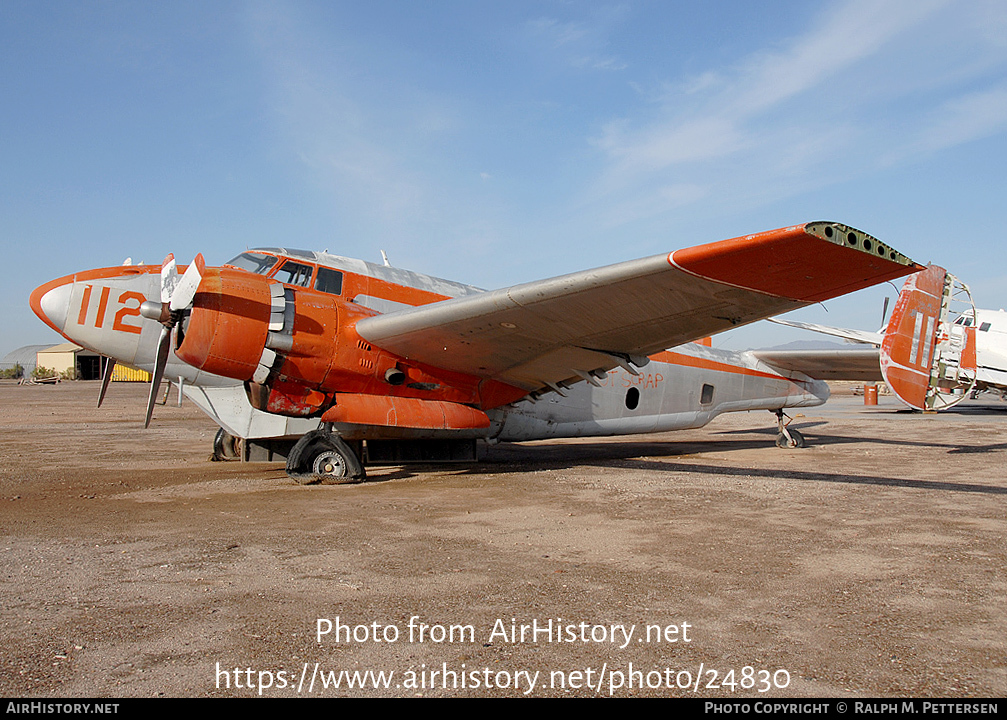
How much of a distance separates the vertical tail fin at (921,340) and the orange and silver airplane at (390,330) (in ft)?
17.2

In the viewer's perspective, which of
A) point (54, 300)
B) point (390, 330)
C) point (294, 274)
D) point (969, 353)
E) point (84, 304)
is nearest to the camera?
point (390, 330)

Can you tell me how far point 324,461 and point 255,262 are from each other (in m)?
2.92

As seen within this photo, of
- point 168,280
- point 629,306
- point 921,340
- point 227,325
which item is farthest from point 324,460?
point 921,340

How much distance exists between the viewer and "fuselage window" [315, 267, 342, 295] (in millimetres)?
9273

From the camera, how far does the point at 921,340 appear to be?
38.8 feet

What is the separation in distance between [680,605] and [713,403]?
1084cm

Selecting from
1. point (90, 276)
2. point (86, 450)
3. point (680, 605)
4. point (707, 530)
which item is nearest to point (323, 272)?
point (90, 276)

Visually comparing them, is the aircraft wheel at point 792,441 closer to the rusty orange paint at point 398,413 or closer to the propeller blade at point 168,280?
the rusty orange paint at point 398,413

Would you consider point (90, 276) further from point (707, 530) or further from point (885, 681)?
point (885, 681)

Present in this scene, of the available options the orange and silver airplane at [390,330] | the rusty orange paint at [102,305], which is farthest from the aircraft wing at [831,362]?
the rusty orange paint at [102,305]

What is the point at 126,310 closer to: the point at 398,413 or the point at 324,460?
the point at 324,460

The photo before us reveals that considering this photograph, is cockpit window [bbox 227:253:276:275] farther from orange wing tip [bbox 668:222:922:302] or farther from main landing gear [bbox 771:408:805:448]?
main landing gear [bbox 771:408:805:448]

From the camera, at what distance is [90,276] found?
29.5ft

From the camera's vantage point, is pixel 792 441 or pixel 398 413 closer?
pixel 398 413
